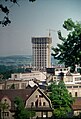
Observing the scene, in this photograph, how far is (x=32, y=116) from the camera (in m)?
4.71

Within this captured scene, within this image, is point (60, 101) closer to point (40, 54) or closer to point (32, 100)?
point (32, 100)

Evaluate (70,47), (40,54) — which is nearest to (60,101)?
(70,47)

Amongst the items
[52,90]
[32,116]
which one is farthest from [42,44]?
[32,116]

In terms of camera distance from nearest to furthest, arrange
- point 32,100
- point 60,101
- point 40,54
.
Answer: point 60,101 → point 32,100 → point 40,54

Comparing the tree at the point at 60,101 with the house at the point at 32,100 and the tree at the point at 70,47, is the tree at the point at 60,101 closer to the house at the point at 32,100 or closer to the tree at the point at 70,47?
the house at the point at 32,100

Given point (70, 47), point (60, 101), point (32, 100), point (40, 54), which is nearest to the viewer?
point (70, 47)

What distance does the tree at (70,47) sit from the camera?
144 inches

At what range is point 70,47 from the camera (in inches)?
146

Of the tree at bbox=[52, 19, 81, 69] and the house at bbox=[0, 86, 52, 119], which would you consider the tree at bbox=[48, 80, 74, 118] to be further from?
the tree at bbox=[52, 19, 81, 69]

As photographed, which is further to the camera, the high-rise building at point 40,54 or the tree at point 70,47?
the high-rise building at point 40,54

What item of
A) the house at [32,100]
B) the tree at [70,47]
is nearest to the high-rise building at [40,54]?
the house at [32,100]

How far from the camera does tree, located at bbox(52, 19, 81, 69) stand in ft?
12.0

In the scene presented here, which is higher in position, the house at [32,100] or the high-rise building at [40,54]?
the high-rise building at [40,54]

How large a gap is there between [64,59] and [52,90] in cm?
273
